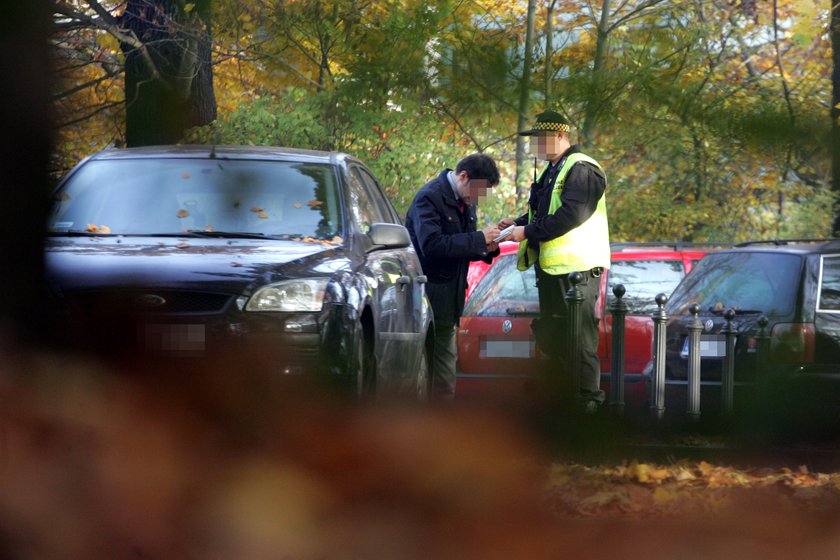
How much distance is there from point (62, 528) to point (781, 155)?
168 centimetres

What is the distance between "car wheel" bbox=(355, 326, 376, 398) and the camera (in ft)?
16.7

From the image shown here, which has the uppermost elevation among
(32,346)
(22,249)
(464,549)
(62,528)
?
(22,249)

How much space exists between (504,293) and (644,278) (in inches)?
43.8

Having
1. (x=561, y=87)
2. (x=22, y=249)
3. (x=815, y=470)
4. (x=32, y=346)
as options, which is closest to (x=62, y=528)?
(x=32, y=346)

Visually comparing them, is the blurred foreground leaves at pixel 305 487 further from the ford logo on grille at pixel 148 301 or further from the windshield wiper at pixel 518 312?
the windshield wiper at pixel 518 312

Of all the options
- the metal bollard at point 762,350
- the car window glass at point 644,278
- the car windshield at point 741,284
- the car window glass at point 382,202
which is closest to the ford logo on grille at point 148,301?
the metal bollard at point 762,350

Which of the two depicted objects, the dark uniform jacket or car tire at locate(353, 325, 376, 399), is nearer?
car tire at locate(353, 325, 376, 399)

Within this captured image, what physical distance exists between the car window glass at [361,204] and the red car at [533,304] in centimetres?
294

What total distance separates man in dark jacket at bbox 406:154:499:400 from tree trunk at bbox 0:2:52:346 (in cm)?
582

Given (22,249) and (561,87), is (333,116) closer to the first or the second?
(561,87)

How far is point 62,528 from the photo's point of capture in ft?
8.88

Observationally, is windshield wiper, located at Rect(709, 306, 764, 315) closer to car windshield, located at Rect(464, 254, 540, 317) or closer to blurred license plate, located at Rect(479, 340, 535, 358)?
blurred license plate, located at Rect(479, 340, 535, 358)

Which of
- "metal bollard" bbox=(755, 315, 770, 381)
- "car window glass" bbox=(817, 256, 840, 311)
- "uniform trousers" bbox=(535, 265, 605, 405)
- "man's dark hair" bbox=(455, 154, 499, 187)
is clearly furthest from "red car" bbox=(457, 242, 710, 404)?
"man's dark hair" bbox=(455, 154, 499, 187)

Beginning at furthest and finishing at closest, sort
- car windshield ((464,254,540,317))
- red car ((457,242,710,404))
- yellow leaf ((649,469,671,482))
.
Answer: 1. car windshield ((464,254,540,317))
2. red car ((457,242,710,404))
3. yellow leaf ((649,469,671,482))
